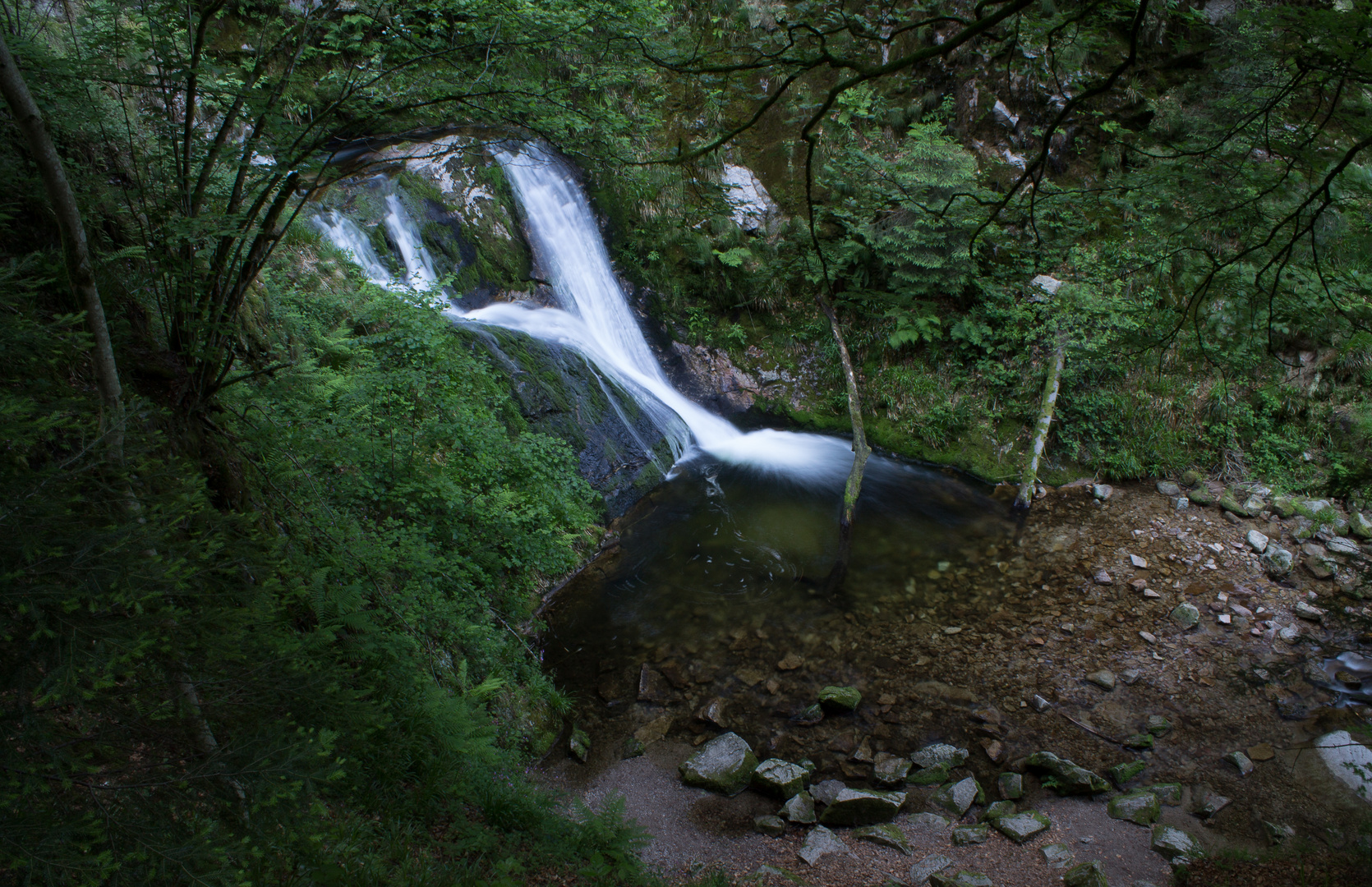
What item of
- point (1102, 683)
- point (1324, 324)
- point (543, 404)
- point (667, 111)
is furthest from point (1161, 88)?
point (543, 404)

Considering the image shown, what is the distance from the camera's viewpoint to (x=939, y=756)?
5.17 metres

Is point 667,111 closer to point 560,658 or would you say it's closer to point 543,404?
point 543,404

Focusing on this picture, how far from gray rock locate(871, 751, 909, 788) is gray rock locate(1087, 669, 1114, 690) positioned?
90.6 inches

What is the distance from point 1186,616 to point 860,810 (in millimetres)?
5000

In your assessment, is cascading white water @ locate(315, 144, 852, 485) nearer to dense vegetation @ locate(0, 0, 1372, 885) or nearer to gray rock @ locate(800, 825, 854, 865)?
dense vegetation @ locate(0, 0, 1372, 885)

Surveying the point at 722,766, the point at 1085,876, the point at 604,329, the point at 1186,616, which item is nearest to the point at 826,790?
the point at 722,766

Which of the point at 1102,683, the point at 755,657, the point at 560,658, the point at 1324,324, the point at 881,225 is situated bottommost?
the point at 1102,683

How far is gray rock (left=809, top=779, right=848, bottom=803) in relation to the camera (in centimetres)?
479

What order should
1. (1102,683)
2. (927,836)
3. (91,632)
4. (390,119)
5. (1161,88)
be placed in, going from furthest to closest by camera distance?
(1161,88)
(1102,683)
(927,836)
(390,119)
(91,632)

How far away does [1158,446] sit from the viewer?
9891 mm

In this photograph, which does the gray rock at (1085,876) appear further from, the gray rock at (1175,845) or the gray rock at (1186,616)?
the gray rock at (1186,616)

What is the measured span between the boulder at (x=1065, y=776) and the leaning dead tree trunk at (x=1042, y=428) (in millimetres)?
5118

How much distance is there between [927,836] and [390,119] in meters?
5.93

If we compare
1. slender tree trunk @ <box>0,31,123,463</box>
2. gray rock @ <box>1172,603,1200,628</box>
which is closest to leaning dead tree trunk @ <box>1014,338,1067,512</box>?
gray rock @ <box>1172,603,1200,628</box>
